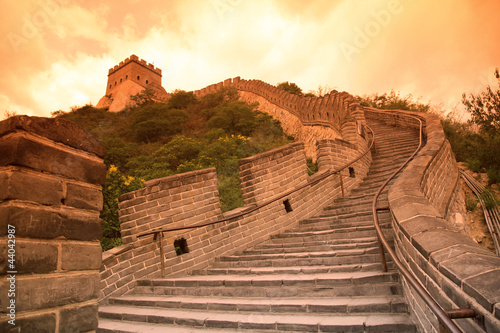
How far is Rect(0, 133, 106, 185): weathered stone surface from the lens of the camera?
1437 millimetres

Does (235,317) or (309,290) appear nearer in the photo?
(235,317)

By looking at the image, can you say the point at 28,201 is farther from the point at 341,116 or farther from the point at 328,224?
the point at 341,116

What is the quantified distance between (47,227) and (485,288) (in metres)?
2.13

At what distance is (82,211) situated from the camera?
1.70 metres

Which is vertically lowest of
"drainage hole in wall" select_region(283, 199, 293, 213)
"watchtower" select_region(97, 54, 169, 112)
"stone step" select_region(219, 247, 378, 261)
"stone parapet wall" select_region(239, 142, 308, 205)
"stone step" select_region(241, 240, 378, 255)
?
"stone step" select_region(219, 247, 378, 261)

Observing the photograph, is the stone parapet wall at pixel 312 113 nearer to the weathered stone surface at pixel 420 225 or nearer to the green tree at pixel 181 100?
the green tree at pixel 181 100

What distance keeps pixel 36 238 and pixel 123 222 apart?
420cm

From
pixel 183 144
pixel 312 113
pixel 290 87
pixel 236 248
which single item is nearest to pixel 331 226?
pixel 236 248

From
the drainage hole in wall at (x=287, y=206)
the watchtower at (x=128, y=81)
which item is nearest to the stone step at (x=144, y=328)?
the drainage hole in wall at (x=287, y=206)

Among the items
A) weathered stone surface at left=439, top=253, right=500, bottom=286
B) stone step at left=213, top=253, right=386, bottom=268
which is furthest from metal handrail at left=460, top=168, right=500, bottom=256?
weathered stone surface at left=439, top=253, right=500, bottom=286

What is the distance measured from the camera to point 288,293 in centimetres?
375

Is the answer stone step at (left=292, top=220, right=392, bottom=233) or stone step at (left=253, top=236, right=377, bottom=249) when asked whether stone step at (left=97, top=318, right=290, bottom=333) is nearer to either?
stone step at (left=253, top=236, right=377, bottom=249)

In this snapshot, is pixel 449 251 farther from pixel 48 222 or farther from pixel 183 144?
pixel 183 144

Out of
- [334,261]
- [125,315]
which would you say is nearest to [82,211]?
[125,315]
